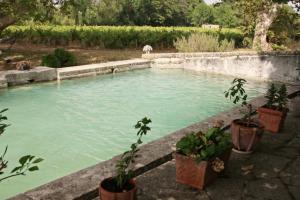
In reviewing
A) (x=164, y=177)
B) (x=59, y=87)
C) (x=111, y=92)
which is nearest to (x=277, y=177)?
(x=164, y=177)

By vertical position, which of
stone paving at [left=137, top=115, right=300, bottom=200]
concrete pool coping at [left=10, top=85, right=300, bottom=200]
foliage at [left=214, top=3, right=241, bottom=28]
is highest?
foliage at [left=214, top=3, right=241, bottom=28]

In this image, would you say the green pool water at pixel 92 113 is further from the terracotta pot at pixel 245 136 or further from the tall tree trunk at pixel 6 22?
the tall tree trunk at pixel 6 22

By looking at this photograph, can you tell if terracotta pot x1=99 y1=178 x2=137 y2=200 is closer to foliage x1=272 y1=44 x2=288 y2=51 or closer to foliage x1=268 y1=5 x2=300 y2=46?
foliage x1=272 y1=44 x2=288 y2=51

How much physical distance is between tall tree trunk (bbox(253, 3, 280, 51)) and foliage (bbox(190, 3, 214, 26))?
44.9 m

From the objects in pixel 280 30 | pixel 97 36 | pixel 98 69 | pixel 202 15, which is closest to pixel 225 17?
pixel 202 15

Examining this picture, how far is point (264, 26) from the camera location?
22.0 metres

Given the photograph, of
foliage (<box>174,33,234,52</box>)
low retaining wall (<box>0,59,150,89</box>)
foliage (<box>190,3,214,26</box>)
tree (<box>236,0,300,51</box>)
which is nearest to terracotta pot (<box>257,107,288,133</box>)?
low retaining wall (<box>0,59,150,89</box>)

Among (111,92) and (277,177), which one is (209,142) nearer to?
(277,177)

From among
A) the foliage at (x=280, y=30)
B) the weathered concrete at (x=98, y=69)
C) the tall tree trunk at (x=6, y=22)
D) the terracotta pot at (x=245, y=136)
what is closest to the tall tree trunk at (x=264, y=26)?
the foliage at (x=280, y=30)

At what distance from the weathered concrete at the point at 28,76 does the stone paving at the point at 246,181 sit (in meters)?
9.37

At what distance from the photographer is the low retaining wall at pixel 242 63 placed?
15.8 m

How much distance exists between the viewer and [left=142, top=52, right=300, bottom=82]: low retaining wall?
15.8 m

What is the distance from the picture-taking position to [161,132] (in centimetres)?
859

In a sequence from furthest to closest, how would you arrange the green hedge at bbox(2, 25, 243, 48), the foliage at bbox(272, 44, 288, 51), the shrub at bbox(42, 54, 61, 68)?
1. the green hedge at bbox(2, 25, 243, 48)
2. the foliage at bbox(272, 44, 288, 51)
3. the shrub at bbox(42, 54, 61, 68)
